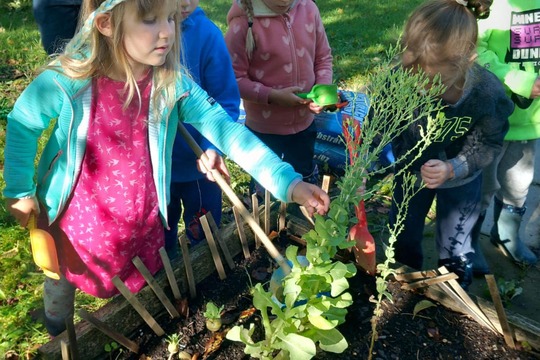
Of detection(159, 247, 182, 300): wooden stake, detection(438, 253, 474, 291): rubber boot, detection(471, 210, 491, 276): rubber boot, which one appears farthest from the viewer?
detection(471, 210, 491, 276): rubber boot

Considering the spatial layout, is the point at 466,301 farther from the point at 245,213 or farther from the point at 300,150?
the point at 300,150

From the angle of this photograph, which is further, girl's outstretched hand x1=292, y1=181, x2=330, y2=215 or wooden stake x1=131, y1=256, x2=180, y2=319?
wooden stake x1=131, y1=256, x2=180, y2=319

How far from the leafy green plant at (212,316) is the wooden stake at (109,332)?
249mm

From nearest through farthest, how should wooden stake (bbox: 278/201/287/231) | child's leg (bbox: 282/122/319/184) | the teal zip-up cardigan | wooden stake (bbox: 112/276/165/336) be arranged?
the teal zip-up cardigan < wooden stake (bbox: 112/276/165/336) < wooden stake (bbox: 278/201/287/231) < child's leg (bbox: 282/122/319/184)

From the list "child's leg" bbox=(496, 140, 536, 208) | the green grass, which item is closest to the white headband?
the green grass

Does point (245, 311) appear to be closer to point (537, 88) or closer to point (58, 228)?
point (58, 228)

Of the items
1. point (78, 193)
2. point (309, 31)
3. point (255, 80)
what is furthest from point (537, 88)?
point (78, 193)

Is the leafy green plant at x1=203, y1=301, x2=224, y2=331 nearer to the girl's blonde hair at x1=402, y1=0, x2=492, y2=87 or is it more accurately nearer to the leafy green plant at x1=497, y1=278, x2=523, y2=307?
the girl's blonde hair at x1=402, y1=0, x2=492, y2=87

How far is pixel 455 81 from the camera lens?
1937 millimetres

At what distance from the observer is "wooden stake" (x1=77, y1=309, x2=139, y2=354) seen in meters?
1.49

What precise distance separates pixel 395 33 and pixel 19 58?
3920mm

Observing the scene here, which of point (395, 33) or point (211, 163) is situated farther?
point (395, 33)

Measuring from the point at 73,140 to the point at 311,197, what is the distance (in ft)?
2.52

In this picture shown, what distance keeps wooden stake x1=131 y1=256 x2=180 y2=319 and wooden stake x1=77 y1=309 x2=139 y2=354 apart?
17 centimetres
